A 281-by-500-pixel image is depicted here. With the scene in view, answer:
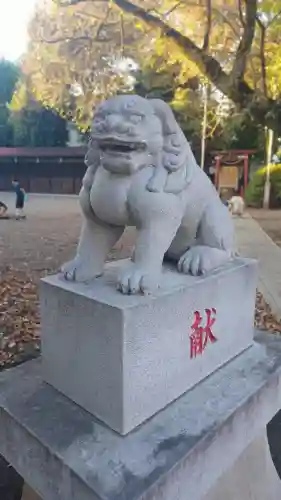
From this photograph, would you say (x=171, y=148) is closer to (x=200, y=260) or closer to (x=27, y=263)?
(x=200, y=260)

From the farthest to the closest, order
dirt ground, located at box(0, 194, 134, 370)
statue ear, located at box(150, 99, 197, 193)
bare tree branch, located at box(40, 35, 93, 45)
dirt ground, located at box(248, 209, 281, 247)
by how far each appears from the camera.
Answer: dirt ground, located at box(248, 209, 281, 247)
bare tree branch, located at box(40, 35, 93, 45)
dirt ground, located at box(0, 194, 134, 370)
statue ear, located at box(150, 99, 197, 193)

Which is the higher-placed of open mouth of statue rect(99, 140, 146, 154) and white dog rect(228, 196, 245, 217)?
open mouth of statue rect(99, 140, 146, 154)

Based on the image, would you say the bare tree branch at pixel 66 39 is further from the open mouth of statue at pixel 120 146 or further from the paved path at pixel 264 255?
the open mouth of statue at pixel 120 146

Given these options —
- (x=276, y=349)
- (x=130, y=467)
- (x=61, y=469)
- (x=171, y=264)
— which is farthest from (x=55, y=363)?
(x=276, y=349)

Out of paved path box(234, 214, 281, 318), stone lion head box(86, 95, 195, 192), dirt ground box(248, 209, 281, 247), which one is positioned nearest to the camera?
stone lion head box(86, 95, 195, 192)

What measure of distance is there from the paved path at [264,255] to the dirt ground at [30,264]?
0.70ft

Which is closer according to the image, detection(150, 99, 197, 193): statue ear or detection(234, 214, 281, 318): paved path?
detection(150, 99, 197, 193): statue ear

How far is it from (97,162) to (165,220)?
0.36m

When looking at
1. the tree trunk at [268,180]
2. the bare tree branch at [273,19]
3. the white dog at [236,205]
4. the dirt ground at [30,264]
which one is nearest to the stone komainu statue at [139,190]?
the dirt ground at [30,264]

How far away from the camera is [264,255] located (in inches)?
271

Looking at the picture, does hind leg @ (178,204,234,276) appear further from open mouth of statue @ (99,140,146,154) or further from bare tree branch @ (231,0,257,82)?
bare tree branch @ (231,0,257,82)

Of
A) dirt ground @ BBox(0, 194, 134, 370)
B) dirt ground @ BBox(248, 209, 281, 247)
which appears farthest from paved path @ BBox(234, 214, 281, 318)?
dirt ground @ BBox(0, 194, 134, 370)

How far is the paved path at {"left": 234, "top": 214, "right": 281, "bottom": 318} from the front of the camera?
15.9ft

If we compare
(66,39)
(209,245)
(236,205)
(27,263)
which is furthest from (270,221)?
(209,245)
